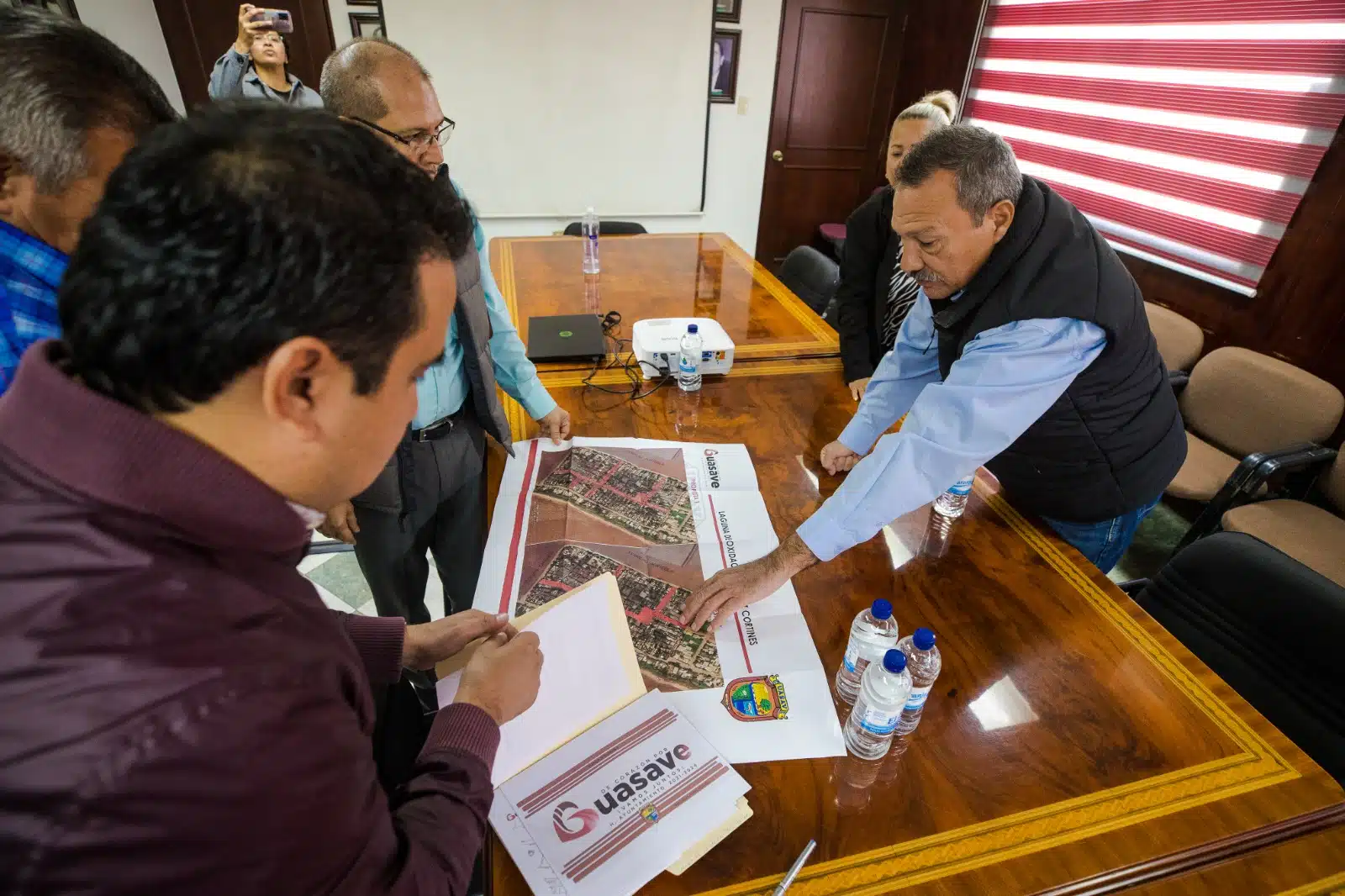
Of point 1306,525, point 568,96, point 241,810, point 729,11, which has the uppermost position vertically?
point 729,11

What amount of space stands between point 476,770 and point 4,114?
0.86m

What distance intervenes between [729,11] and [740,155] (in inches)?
35.4

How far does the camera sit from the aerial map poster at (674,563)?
848mm

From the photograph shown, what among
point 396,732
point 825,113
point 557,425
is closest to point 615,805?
point 396,732

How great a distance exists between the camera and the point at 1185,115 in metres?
2.71

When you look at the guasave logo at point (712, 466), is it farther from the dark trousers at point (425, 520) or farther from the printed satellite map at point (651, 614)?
the dark trousers at point (425, 520)

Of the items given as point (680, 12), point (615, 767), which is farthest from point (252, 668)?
point (680, 12)

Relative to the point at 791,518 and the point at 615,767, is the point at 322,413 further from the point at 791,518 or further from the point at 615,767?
the point at 791,518

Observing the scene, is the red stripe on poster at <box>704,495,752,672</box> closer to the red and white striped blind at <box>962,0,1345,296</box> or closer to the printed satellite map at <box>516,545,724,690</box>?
the printed satellite map at <box>516,545,724,690</box>

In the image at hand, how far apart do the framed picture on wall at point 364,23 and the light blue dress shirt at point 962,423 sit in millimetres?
4063

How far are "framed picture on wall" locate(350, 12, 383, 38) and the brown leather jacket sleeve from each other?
436 centimetres

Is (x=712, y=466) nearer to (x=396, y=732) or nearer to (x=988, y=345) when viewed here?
(x=988, y=345)

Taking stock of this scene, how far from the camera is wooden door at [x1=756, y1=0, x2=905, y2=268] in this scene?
176 inches

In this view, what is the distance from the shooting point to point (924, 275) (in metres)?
1.23
